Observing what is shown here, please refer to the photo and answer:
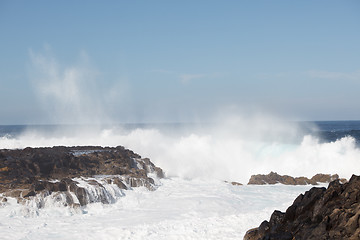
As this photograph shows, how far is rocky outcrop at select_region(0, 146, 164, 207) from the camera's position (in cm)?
1405

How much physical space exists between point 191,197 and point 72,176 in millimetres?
6244

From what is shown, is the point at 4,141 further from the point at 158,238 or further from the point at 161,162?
the point at 158,238

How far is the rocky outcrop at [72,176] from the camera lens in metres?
14.0

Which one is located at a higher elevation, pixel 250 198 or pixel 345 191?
pixel 345 191

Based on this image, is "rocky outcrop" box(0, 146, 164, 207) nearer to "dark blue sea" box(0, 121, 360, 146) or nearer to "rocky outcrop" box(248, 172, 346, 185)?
"rocky outcrop" box(248, 172, 346, 185)

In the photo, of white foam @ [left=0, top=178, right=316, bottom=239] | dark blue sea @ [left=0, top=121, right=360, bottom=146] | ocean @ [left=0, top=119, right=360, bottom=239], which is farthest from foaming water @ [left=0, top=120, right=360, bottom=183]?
dark blue sea @ [left=0, top=121, right=360, bottom=146]

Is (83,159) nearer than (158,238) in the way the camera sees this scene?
No

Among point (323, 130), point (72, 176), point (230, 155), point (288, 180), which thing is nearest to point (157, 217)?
point (72, 176)

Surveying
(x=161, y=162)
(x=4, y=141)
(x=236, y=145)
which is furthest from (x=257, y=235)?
(x=4, y=141)

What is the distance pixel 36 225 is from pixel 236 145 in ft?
80.1

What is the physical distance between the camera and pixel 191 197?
53.1ft

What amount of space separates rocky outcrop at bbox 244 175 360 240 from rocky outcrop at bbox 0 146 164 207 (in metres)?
8.48

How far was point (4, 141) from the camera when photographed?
3425 cm

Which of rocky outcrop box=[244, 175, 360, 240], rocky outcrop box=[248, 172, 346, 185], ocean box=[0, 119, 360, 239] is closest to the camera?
rocky outcrop box=[244, 175, 360, 240]
